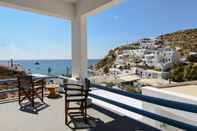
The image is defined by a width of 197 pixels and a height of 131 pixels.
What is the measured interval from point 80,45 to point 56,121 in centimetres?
249

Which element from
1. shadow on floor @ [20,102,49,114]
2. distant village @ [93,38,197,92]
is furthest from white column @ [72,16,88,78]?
shadow on floor @ [20,102,49,114]

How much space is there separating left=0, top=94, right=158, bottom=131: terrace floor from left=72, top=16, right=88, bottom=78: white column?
1.33 metres

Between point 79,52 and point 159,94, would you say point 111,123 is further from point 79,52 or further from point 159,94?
point 79,52

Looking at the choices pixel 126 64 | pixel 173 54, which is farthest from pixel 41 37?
pixel 173 54

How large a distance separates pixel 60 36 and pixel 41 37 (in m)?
4.24

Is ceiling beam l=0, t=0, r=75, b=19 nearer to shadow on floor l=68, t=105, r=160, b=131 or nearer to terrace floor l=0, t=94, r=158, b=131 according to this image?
terrace floor l=0, t=94, r=158, b=131

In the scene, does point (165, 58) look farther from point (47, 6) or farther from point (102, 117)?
point (102, 117)

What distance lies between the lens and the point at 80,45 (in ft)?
17.7

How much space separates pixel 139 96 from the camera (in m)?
2.54

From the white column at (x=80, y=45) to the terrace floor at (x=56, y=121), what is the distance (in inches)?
52.5

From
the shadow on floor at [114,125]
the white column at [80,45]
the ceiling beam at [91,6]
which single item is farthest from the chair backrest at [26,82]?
the ceiling beam at [91,6]

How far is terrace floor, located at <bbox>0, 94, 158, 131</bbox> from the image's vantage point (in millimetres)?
3201

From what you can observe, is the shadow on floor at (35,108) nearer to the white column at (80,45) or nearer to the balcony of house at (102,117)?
the balcony of house at (102,117)

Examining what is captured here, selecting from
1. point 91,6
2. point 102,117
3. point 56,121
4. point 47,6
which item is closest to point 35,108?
point 56,121
